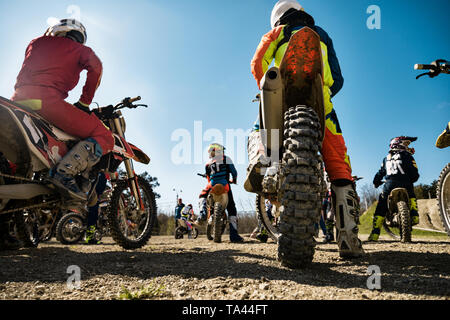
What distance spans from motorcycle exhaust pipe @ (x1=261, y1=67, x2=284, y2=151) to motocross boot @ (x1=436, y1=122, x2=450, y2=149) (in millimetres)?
2283

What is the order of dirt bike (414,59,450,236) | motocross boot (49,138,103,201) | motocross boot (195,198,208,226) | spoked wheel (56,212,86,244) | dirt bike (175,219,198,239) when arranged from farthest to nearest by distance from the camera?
1. dirt bike (175,219,198,239)
2. motocross boot (195,198,208,226)
3. spoked wheel (56,212,86,244)
4. dirt bike (414,59,450,236)
5. motocross boot (49,138,103,201)

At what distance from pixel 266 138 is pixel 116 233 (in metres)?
2.17

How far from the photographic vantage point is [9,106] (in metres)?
2.27

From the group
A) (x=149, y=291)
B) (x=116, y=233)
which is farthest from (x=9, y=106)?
(x=149, y=291)

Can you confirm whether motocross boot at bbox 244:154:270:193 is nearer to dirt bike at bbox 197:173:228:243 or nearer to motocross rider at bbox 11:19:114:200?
motocross rider at bbox 11:19:114:200

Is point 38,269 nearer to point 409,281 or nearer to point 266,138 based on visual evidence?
point 266,138

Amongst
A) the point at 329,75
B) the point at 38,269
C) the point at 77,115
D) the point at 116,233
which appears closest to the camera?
the point at 38,269

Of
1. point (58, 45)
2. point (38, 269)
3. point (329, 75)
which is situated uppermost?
point (58, 45)

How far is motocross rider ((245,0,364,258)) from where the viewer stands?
2.31 m

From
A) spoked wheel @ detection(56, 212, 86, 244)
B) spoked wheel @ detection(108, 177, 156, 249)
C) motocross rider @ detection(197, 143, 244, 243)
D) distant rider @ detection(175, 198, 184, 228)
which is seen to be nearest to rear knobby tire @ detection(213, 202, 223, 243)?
motocross rider @ detection(197, 143, 244, 243)

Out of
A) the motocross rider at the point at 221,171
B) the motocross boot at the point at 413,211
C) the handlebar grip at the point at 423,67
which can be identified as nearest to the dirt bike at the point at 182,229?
the motocross rider at the point at 221,171

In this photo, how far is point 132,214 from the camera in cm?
389

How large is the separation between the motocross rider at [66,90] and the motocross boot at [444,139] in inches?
159
